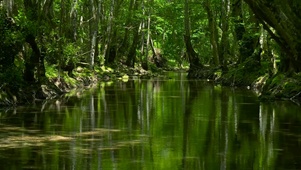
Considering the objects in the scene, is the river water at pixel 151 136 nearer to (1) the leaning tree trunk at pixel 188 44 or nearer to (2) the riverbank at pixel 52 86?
(2) the riverbank at pixel 52 86

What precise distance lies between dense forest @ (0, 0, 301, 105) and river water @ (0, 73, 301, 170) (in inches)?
94.7

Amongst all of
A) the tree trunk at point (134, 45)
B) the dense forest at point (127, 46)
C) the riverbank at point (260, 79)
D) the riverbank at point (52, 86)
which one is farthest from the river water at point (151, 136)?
the tree trunk at point (134, 45)

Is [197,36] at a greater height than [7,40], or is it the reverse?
[197,36]

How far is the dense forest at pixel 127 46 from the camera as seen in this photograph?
67.5 feet

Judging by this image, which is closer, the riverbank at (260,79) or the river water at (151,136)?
the river water at (151,136)

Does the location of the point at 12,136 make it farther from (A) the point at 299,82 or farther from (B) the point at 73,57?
(B) the point at 73,57

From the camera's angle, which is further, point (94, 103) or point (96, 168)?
point (94, 103)

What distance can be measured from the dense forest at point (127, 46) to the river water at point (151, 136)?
2405mm

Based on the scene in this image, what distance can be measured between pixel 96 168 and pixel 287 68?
18.6m

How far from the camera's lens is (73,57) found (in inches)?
1332

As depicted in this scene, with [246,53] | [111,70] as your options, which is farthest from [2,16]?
[111,70]

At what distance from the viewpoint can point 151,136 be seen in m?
13.2

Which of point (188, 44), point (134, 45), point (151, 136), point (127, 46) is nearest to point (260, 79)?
point (188, 44)

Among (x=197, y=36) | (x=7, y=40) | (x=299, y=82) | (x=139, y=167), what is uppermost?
(x=197, y=36)
